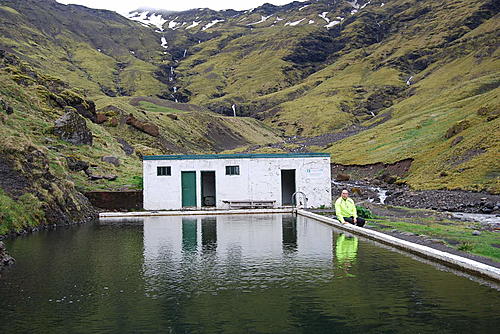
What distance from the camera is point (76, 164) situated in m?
40.0

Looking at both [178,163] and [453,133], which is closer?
[178,163]

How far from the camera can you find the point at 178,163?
36188mm

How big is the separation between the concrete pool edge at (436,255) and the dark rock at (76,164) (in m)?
25.3

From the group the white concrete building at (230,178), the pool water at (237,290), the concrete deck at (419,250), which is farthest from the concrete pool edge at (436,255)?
the white concrete building at (230,178)

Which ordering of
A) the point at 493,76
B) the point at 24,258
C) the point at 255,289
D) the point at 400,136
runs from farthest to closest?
1. the point at 493,76
2. the point at 400,136
3. the point at 24,258
4. the point at 255,289

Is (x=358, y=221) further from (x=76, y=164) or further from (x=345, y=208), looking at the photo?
(x=76, y=164)

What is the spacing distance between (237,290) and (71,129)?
4175 centimetres

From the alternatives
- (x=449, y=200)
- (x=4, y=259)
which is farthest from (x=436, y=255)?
(x=449, y=200)

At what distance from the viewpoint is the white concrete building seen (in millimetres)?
35875

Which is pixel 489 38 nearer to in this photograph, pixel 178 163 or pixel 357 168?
pixel 357 168

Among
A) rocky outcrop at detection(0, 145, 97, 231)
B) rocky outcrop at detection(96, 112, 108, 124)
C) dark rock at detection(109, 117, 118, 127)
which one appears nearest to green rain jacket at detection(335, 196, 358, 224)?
rocky outcrop at detection(0, 145, 97, 231)

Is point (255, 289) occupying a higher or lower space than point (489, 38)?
lower

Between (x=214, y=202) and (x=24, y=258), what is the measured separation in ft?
77.7

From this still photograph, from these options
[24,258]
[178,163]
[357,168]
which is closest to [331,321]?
[24,258]
